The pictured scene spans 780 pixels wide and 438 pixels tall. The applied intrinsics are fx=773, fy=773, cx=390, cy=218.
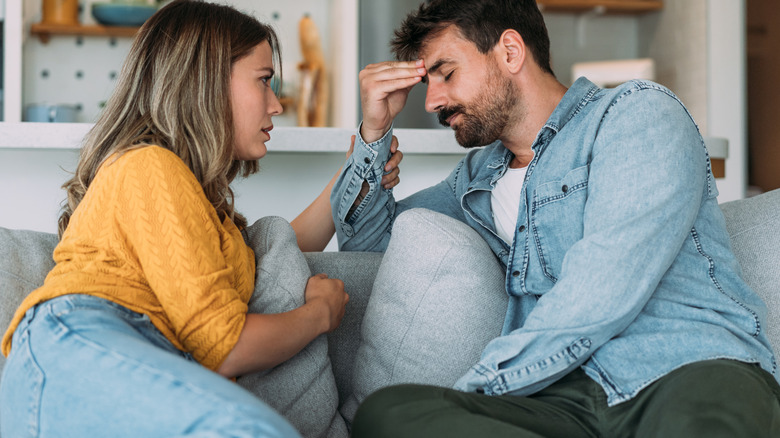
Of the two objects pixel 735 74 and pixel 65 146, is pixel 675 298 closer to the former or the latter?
pixel 65 146

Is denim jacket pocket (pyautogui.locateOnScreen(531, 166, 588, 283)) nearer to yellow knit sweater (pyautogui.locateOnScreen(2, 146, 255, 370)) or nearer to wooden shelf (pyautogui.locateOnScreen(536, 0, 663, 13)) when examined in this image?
yellow knit sweater (pyautogui.locateOnScreen(2, 146, 255, 370))

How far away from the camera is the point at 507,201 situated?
1670 mm

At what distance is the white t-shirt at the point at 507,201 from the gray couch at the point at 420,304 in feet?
0.69

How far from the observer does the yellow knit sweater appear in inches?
42.4

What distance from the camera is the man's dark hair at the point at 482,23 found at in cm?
165

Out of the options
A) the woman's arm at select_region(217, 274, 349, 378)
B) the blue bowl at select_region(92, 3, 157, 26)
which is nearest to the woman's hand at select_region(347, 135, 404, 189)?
A: the woman's arm at select_region(217, 274, 349, 378)

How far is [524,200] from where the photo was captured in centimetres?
147

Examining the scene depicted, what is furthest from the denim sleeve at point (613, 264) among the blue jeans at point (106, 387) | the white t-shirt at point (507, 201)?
the blue jeans at point (106, 387)

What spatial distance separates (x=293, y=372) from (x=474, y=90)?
2.36ft

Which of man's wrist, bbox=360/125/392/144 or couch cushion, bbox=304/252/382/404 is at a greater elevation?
man's wrist, bbox=360/125/392/144

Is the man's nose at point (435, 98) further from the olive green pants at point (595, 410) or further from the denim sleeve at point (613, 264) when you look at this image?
the olive green pants at point (595, 410)

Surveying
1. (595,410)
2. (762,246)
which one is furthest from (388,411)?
(762,246)

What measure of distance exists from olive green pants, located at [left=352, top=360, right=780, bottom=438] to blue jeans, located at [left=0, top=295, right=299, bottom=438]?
30cm

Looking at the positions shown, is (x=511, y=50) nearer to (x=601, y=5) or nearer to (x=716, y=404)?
(x=716, y=404)
